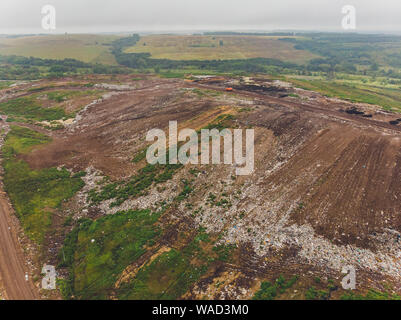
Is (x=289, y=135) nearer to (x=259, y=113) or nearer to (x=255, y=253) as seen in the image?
(x=259, y=113)

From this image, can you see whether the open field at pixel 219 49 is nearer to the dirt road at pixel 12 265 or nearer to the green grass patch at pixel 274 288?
the dirt road at pixel 12 265

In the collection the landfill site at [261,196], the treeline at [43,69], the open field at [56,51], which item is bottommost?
the landfill site at [261,196]

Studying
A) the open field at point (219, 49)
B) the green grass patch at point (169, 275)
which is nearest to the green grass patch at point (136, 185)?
the green grass patch at point (169, 275)

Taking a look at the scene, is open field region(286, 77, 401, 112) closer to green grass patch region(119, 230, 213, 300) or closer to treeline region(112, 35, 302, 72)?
treeline region(112, 35, 302, 72)

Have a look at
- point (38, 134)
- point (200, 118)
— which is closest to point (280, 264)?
point (200, 118)

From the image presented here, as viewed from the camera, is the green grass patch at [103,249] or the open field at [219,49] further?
the open field at [219,49]

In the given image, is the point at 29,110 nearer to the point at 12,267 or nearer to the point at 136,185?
the point at 136,185

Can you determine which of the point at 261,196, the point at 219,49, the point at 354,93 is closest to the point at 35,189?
the point at 261,196
